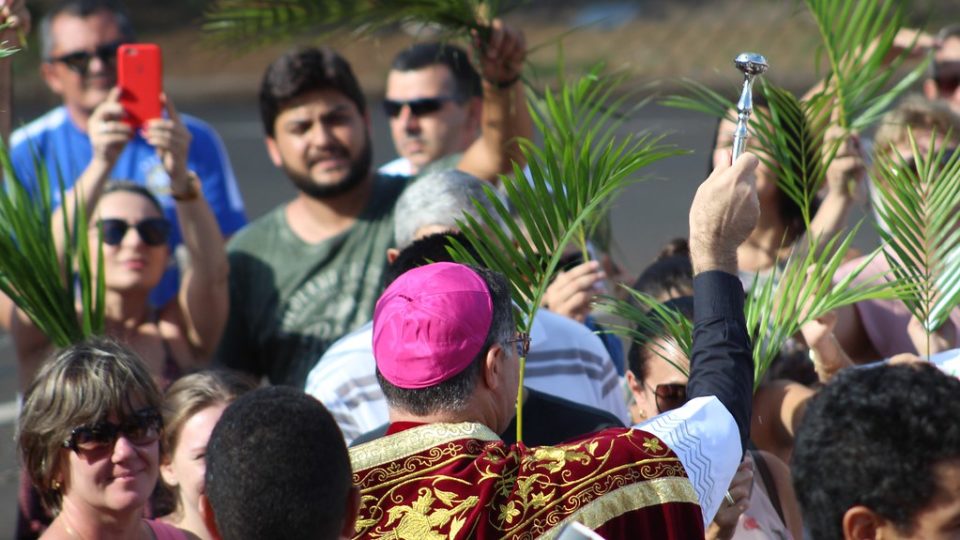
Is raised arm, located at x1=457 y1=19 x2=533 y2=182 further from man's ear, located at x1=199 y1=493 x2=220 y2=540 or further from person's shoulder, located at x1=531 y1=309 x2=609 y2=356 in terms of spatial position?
man's ear, located at x1=199 y1=493 x2=220 y2=540

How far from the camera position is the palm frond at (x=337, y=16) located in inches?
162

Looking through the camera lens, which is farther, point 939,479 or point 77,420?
point 77,420

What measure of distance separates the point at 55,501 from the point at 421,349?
106 centimetres

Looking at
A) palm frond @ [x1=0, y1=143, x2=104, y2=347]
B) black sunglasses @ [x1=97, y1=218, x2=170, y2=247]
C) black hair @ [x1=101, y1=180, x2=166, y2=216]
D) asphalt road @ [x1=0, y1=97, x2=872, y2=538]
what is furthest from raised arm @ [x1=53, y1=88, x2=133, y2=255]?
asphalt road @ [x1=0, y1=97, x2=872, y2=538]

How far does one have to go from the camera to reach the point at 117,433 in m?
3.13

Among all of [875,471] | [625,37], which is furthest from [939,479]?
[625,37]

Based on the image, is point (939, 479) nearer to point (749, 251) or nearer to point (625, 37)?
point (749, 251)

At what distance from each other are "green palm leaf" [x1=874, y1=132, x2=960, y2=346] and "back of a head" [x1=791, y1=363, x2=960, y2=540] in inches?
43.2

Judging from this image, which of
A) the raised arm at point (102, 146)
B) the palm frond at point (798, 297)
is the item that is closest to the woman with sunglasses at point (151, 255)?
the raised arm at point (102, 146)

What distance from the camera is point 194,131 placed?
229 inches

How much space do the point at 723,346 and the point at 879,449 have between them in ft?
2.03

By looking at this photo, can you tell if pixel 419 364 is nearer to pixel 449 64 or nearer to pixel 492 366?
pixel 492 366

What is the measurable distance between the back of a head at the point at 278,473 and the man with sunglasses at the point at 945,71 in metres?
4.48

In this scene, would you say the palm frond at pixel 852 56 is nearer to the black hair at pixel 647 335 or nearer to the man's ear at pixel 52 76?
the black hair at pixel 647 335
